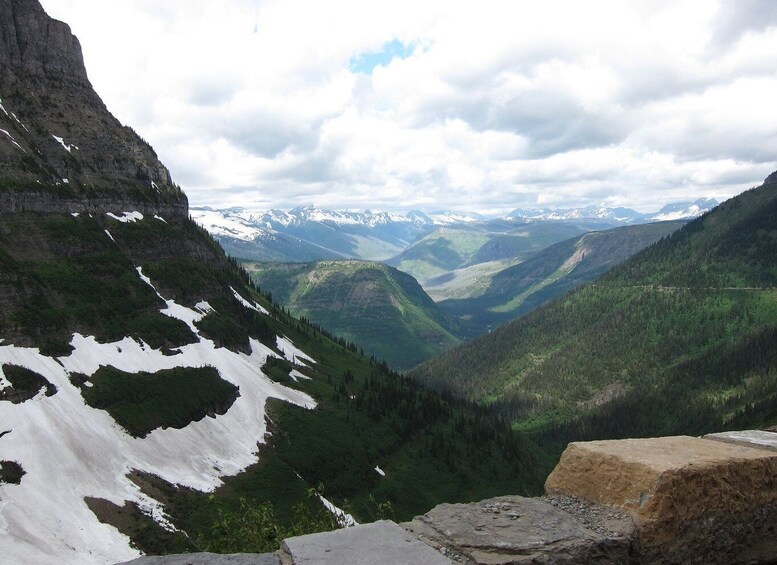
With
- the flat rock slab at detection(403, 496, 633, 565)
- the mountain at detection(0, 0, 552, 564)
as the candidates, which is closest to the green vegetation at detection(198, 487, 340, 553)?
the flat rock slab at detection(403, 496, 633, 565)

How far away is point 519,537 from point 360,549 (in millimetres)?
2815

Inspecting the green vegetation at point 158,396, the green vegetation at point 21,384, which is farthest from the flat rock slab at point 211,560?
the green vegetation at point 158,396

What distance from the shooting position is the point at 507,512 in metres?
10.3

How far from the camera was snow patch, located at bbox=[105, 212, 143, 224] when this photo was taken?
17662cm

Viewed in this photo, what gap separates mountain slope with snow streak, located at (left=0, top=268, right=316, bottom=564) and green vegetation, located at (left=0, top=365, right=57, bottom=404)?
1562 millimetres

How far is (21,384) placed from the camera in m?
96.9

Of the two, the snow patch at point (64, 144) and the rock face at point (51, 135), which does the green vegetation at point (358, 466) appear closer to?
the rock face at point (51, 135)

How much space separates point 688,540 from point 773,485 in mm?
2336

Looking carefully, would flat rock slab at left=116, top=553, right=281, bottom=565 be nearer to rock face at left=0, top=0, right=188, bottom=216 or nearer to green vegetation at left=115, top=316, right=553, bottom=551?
green vegetation at left=115, top=316, right=553, bottom=551

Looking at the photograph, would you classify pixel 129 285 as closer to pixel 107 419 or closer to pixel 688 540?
pixel 107 419

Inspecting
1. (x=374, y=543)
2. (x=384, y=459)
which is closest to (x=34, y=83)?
(x=384, y=459)

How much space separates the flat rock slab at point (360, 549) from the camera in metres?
8.27

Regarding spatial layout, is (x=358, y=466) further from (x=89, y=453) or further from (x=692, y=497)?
(x=692, y=497)

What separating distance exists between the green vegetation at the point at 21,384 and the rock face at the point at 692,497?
110 meters
